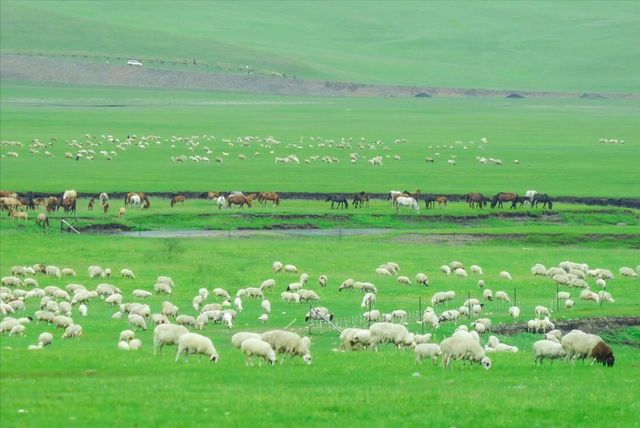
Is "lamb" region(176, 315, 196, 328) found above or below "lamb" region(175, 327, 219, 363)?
below

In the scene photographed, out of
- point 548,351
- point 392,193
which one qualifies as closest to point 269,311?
point 548,351

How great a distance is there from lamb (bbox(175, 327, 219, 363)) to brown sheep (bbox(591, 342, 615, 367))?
7.07 m

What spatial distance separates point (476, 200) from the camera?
184 ft

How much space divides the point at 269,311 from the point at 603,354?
390 inches

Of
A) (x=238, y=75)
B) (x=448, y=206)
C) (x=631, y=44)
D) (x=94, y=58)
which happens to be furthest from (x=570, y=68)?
(x=448, y=206)

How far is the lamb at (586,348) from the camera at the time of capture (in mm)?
23312

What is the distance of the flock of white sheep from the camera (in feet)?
74.0

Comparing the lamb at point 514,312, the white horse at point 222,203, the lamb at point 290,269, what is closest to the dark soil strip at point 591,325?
the lamb at point 514,312

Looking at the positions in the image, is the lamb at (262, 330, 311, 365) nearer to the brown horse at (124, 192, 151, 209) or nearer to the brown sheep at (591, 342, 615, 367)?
the brown sheep at (591, 342, 615, 367)

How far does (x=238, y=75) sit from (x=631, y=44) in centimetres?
6956

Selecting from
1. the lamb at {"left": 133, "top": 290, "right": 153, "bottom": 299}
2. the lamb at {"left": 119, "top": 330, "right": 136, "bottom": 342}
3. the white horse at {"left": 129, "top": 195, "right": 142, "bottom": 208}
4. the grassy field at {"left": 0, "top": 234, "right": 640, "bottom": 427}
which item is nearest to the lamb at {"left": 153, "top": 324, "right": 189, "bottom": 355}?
the grassy field at {"left": 0, "top": 234, "right": 640, "bottom": 427}

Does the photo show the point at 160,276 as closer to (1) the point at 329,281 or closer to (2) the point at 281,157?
(1) the point at 329,281

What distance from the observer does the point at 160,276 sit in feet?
120

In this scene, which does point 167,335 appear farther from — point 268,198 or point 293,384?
point 268,198
